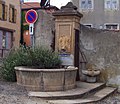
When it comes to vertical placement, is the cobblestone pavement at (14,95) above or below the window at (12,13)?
below

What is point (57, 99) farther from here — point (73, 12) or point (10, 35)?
point (10, 35)

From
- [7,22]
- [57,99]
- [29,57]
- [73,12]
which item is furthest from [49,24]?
[7,22]

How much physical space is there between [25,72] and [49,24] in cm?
363

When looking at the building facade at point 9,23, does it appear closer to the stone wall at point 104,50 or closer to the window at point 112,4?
the window at point 112,4

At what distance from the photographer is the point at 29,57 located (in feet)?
36.2

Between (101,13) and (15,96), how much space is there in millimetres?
28975

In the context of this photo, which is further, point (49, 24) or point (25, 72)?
point (49, 24)

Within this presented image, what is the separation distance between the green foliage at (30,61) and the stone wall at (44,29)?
1.94m

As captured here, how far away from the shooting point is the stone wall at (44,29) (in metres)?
13.1

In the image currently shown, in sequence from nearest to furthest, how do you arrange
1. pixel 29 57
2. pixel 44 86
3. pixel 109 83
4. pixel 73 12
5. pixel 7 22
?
pixel 44 86
pixel 29 57
pixel 73 12
pixel 109 83
pixel 7 22

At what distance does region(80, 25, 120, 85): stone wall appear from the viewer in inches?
504

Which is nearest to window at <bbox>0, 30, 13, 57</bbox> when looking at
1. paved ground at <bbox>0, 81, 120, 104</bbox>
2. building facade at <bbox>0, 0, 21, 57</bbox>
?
building facade at <bbox>0, 0, 21, 57</bbox>

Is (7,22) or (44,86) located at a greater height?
(7,22)

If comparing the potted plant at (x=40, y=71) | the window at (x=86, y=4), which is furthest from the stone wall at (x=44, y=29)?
the window at (x=86, y=4)
